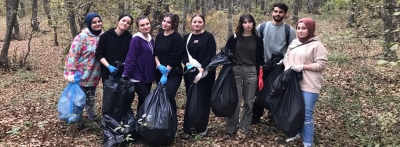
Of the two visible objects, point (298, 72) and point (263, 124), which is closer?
point (298, 72)

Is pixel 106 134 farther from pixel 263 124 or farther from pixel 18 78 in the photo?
pixel 18 78

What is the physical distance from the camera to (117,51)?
4.78 m

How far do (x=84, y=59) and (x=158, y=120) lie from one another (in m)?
1.56

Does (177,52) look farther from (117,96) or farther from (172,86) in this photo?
(117,96)

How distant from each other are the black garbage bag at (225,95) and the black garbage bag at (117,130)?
1.18m

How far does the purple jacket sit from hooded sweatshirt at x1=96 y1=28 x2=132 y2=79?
0.68 ft

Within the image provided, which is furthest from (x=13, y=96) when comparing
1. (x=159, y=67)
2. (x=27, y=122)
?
(x=159, y=67)

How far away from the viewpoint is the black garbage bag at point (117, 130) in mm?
4508

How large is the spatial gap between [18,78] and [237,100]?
7.65m

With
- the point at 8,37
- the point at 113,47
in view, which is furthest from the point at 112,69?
the point at 8,37

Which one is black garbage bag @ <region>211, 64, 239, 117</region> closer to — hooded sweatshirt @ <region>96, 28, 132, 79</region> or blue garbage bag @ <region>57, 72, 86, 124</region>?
hooded sweatshirt @ <region>96, 28, 132, 79</region>

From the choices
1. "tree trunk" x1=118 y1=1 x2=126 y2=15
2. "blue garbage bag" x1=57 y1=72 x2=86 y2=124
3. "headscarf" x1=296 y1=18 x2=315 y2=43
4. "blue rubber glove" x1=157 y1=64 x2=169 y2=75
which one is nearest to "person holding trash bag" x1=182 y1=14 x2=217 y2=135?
"blue rubber glove" x1=157 y1=64 x2=169 y2=75

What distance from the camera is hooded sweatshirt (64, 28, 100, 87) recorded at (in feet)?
16.1

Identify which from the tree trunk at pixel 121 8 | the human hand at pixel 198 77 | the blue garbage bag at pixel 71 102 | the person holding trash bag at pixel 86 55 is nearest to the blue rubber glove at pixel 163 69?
the human hand at pixel 198 77
